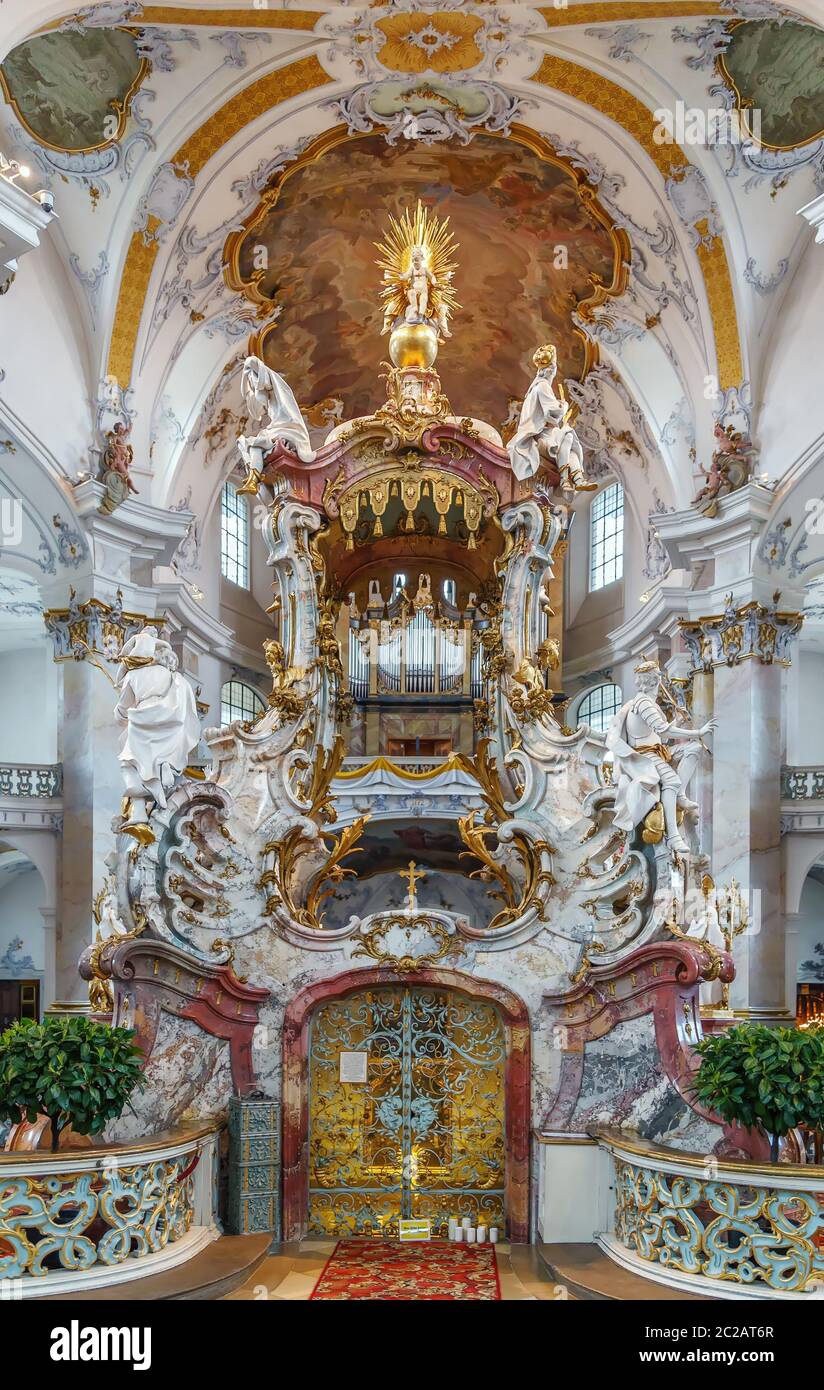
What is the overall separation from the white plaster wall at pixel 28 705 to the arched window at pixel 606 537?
416 inches

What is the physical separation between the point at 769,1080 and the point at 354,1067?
424 centimetres

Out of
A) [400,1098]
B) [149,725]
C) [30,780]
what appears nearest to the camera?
[149,725]

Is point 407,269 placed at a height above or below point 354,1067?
above

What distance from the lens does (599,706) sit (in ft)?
83.7

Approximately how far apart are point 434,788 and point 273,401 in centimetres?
785

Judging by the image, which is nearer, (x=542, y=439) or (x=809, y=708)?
(x=542, y=439)

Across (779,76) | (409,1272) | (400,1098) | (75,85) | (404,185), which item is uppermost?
(404,185)

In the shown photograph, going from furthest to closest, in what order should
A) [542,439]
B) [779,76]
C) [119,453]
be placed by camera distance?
1. [119,453]
2. [779,76]
3. [542,439]

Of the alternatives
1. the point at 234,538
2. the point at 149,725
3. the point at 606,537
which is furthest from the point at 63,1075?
the point at 606,537

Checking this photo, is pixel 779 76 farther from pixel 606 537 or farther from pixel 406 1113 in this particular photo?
pixel 406 1113

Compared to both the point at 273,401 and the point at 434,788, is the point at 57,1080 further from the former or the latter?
the point at 434,788

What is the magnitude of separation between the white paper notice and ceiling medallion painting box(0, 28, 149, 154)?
451 inches

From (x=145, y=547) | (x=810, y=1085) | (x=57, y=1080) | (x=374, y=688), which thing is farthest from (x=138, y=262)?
(x=810, y=1085)

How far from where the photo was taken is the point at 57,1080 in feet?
29.9
